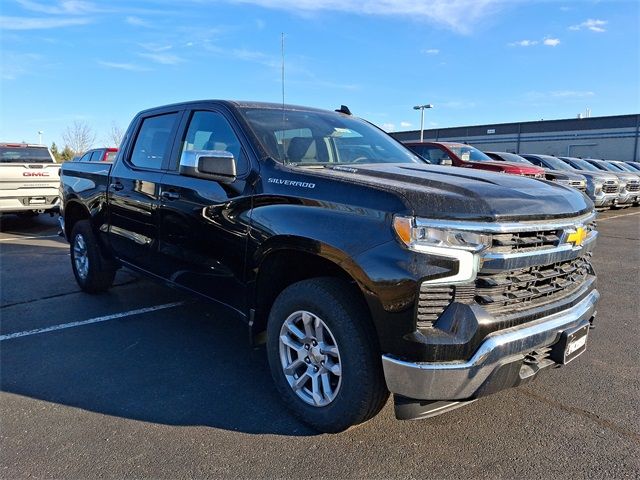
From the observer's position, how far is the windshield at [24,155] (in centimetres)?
1185

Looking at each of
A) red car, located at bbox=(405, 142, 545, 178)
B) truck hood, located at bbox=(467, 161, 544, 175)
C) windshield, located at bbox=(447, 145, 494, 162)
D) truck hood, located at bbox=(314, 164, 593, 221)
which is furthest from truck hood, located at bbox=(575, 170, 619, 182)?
truck hood, located at bbox=(314, 164, 593, 221)

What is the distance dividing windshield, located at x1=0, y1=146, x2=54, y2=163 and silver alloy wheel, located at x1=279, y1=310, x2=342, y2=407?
1135cm

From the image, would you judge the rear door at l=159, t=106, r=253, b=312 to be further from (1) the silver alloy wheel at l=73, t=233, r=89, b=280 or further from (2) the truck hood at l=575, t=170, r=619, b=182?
(2) the truck hood at l=575, t=170, r=619, b=182

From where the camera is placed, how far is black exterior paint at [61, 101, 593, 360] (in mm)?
2449

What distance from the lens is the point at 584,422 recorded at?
3.04 metres

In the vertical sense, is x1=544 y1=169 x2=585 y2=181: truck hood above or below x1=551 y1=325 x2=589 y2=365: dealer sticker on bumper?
above

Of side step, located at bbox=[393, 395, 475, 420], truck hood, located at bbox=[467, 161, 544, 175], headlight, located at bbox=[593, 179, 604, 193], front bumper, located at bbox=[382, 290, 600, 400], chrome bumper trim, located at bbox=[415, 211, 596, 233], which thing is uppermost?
truck hood, located at bbox=[467, 161, 544, 175]

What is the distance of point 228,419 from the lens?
10.1 feet

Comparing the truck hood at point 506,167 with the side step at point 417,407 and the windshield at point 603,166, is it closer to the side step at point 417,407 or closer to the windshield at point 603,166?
the windshield at point 603,166

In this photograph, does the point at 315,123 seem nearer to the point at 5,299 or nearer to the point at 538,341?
the point at 538,341

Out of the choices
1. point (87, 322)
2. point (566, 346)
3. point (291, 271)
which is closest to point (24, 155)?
point (87, 322)

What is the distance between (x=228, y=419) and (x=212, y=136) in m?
2.08

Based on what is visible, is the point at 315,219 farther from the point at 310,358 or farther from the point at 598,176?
the point at 598,176

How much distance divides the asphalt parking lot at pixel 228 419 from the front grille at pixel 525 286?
0.80 meters
